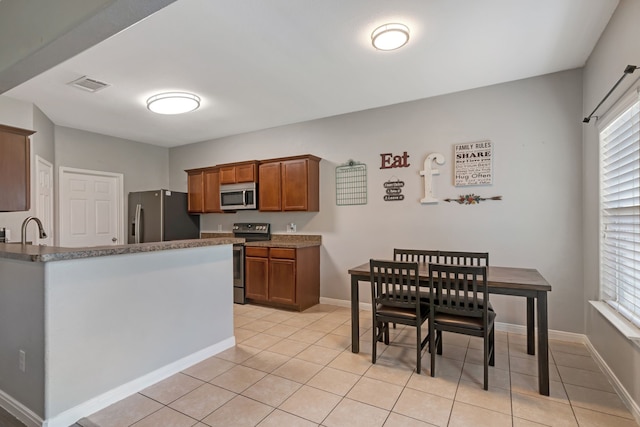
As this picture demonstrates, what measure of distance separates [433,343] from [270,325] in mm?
1949

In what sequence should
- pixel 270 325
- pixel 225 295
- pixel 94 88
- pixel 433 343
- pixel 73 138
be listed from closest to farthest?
pixel 433 343 → pixel 225 295 → pixel 94 88 → pixel 270 325 → pixel 73 138

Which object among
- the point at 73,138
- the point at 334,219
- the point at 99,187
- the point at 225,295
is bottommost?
the point at 225,295

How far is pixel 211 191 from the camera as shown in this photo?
220 inches

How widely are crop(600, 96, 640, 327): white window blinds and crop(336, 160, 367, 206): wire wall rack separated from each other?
248cm

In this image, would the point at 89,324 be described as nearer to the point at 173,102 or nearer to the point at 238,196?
the point at 173,102

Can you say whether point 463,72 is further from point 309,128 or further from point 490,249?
point 309,128

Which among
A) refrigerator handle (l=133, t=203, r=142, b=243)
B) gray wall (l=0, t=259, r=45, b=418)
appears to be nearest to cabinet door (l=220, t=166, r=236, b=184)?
refrigerator handle (l=133, t=203, r=142, b=243)

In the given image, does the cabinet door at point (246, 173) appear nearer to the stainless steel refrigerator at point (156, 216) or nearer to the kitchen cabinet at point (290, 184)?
the kitchen cabinet at point (290, 184)

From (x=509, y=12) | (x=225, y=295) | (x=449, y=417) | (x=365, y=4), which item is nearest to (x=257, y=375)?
(x=225, y=295)

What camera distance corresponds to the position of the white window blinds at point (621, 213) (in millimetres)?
2115

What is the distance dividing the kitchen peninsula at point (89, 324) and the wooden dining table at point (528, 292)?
57.0 inches

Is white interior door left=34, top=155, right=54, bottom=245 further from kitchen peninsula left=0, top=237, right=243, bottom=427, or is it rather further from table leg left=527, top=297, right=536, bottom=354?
table leg left=527, top=297, right=536, bottom=354

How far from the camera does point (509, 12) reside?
2307 millimetres

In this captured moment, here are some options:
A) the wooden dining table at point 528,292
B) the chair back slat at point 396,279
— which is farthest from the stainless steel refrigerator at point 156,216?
the chair back slat at point 396,279
